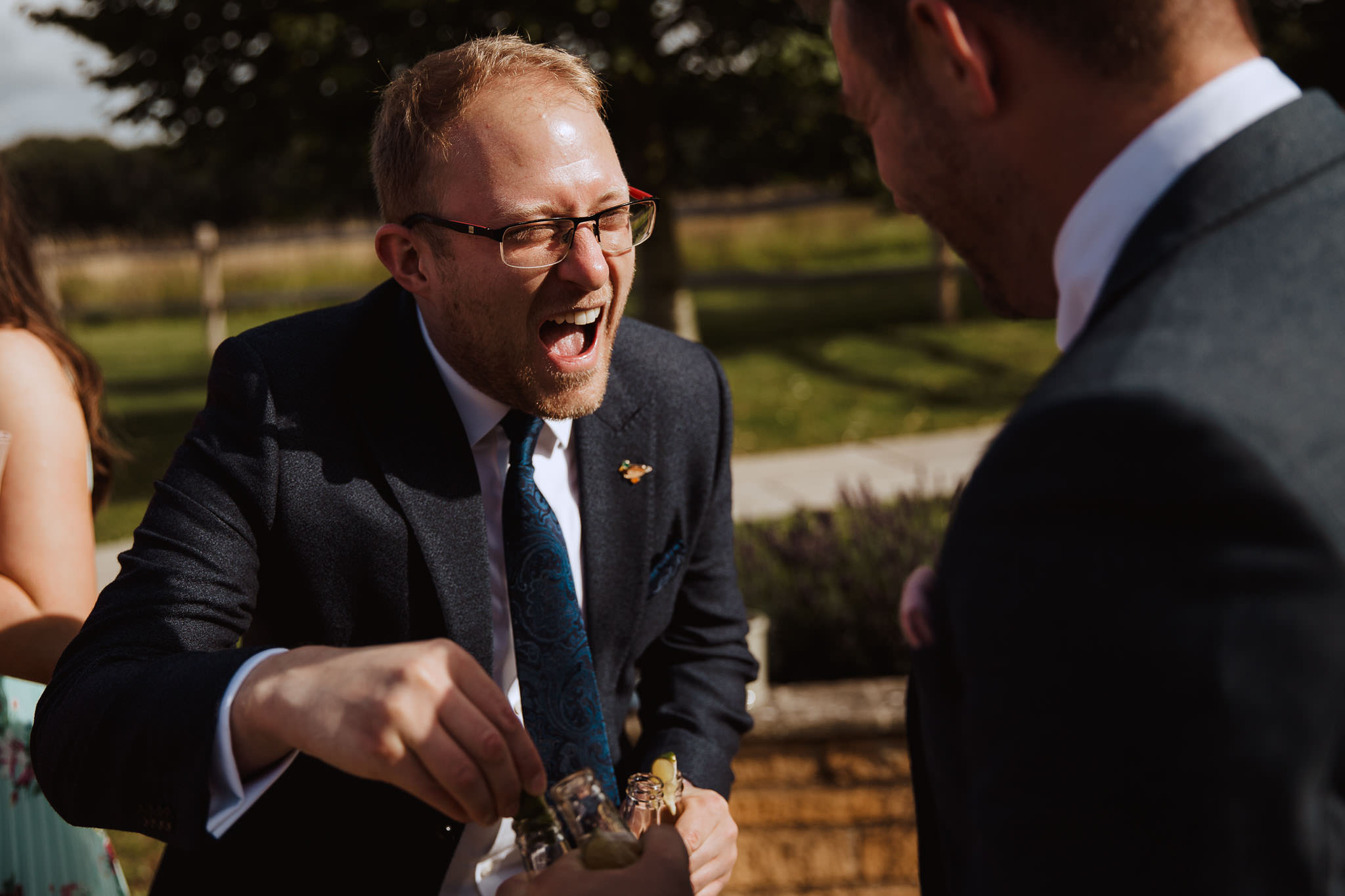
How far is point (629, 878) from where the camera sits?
1.26 metres

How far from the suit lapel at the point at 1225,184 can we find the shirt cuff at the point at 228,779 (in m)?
1.10

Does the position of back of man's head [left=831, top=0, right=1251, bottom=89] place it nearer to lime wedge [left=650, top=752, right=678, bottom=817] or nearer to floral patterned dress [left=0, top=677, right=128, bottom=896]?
lime wedge [left=650, top=752, right=678, bottom=817]

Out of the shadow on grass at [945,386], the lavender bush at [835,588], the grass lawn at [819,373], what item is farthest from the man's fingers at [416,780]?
the shadow on grass at [945,386]

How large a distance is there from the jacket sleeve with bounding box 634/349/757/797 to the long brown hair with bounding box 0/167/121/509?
A: 129cm

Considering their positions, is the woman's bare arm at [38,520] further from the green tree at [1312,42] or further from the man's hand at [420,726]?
the green tree at [1312,42]

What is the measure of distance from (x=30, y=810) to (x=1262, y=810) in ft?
7.48

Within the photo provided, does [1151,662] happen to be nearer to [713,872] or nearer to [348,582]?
[713,872]

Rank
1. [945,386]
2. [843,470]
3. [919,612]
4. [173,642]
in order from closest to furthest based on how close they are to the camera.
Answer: [919,612]
[173,642]
[843,470]
[945,386]

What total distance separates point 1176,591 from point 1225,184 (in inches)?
15.5

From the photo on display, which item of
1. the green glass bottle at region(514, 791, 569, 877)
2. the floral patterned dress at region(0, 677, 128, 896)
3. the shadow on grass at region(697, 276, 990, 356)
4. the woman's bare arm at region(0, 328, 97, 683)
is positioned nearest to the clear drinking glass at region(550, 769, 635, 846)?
the green glass bottle at region(514, 791, 569, 877)

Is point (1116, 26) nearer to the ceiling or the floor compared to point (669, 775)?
nearer to the ceiling

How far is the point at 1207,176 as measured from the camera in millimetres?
1021

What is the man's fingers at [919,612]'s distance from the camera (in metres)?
1.11

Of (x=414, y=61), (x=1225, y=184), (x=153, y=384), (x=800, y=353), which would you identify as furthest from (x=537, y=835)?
(x=153, y=384)
